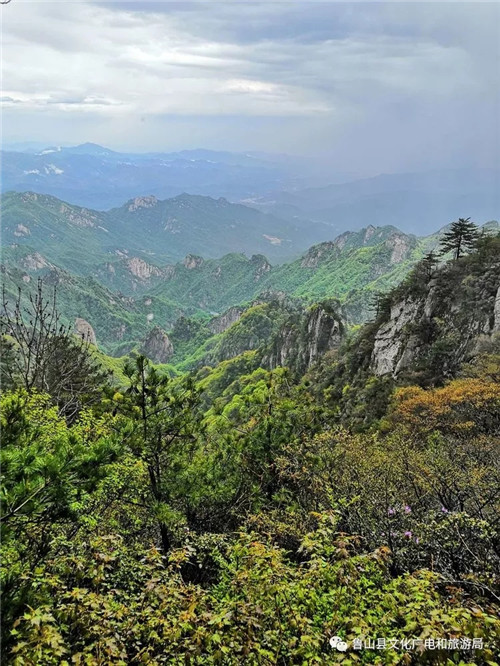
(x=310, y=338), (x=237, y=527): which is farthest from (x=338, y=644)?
(x=310, y=338)

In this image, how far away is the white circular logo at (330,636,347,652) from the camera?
181 inches

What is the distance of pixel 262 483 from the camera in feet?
44.5

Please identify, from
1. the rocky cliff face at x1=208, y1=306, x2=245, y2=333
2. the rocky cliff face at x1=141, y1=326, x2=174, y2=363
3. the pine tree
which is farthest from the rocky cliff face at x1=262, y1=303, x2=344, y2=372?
the rocky cliff face at x1=141, y1=326, x2=174, y2=363

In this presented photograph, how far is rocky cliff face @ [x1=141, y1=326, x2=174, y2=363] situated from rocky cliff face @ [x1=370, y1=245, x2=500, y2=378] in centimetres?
12842

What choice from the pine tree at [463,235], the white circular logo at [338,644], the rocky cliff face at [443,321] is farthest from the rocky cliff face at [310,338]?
the white circular logo at [338,644]

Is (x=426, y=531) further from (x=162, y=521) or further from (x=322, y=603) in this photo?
(x=162, y=521)

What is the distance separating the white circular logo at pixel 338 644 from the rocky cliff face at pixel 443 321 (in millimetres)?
28412

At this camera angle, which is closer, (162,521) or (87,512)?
(87,512)

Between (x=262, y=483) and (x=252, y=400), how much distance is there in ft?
8.03

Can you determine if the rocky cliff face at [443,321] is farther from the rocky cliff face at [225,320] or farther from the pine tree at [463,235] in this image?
the rocky cliff face at [225,320]

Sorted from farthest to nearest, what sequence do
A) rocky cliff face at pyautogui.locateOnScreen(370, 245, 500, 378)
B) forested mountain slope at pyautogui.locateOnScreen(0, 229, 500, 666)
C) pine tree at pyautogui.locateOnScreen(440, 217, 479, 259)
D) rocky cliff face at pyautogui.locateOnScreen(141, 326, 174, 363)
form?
rocky cliff face at pyautogui.locateOnScreen(141, 326, 174, 363)
pine tree at pyautogui.locateOnScreen(440, 217, 479, 259)
rocky cliff face at pyautogui.locateOnScreen(370, 245, 500, 378)
forested mountain slope at pyautogui.locateOnScreen(0, 229, 500, 666)

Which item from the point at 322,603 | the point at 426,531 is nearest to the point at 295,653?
the point at 322,603

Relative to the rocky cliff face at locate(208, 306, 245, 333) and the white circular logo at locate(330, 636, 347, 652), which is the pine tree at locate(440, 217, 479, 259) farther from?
the rocky cliff face at locate(208, 306, 245, 333)

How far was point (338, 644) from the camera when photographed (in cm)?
471
